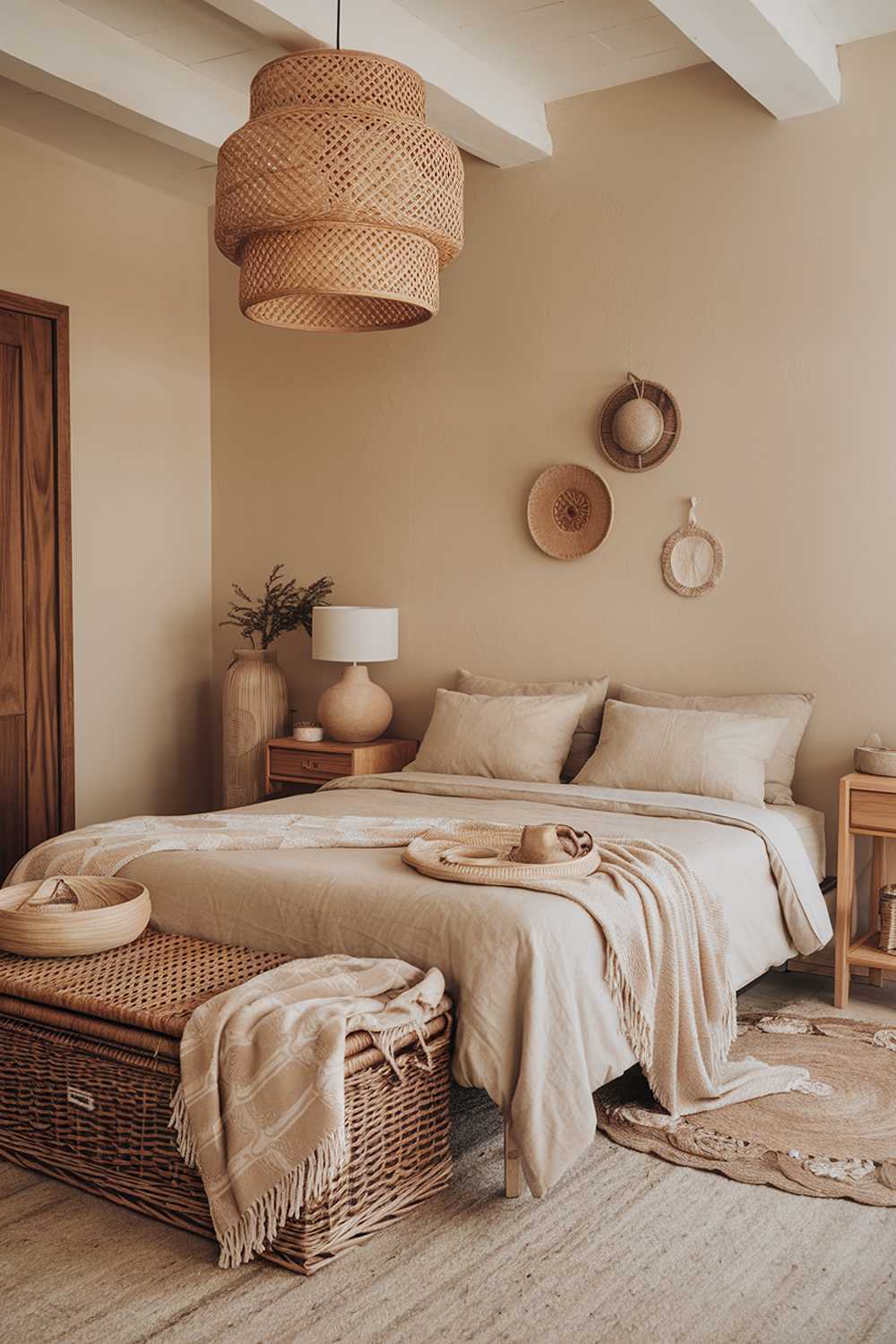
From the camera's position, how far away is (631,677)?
4773 millimetres

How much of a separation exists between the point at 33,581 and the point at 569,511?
216 centimetres

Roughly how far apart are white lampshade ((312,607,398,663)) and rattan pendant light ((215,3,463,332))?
6.61 feet

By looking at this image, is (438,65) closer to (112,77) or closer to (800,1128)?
(112,77)

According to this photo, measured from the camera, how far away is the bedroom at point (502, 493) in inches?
94.7

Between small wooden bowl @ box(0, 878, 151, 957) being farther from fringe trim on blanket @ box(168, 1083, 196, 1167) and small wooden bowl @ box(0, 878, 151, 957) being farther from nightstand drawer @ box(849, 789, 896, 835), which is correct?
nightstand drawer @ box(849, 789, 896, 835)

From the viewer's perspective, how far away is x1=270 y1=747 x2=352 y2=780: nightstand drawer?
16.4 ft

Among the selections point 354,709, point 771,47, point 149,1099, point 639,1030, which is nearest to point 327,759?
point 354,709

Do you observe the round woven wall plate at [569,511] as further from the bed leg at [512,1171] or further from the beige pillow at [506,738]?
the bed leg at [512,1171]

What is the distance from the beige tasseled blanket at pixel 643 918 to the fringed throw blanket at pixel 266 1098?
1.84ft

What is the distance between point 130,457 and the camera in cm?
547

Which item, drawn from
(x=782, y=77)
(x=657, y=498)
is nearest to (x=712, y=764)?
(x=657, y=498)

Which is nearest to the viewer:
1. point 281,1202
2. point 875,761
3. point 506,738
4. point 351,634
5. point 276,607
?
point 281,1202

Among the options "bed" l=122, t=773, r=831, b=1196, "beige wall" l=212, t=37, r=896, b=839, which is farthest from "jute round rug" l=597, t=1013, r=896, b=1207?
"beige wall" l=212, t=37, r=896, b=839

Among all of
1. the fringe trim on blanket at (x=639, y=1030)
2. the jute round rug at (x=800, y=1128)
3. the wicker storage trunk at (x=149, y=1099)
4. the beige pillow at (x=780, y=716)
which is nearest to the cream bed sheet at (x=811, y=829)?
the beige pillow at (x=780, y=716)
